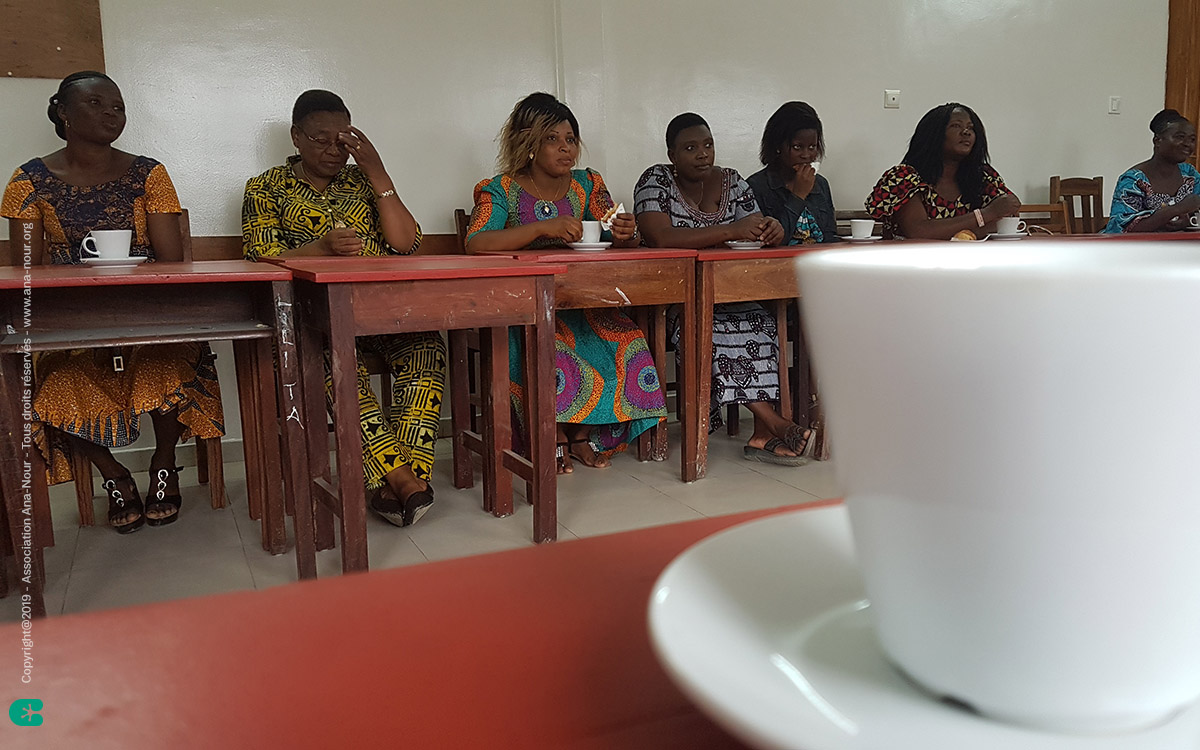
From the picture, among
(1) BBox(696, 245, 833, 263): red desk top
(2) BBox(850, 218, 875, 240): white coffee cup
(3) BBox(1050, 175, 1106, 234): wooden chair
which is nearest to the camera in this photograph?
(1) BBox(696, 245, 833, 263): red desk top

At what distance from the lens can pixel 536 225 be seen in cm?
271

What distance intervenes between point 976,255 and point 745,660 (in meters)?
0.14

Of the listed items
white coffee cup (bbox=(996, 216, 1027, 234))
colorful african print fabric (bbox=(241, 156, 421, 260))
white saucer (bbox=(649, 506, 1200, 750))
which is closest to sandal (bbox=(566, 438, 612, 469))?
colorful african print fabric (bbox=(241, 156, 421, 260))

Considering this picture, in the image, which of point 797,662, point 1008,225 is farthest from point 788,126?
point 797,662

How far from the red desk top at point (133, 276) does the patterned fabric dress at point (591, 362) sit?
3.34 feet

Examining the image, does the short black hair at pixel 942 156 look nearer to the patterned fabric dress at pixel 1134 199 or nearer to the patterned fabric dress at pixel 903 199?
the patterned fabric dress at pixel 903 199

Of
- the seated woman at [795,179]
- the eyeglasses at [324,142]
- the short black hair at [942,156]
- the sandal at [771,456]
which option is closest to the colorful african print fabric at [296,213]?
the eyeglasses at [324,142]

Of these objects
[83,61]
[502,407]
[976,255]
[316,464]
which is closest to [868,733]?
[976,255]

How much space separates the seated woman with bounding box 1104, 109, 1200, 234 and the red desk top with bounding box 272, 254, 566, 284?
118 inches

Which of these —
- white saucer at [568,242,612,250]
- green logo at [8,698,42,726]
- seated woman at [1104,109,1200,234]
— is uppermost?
seated woman at [1104,109,1200,234]

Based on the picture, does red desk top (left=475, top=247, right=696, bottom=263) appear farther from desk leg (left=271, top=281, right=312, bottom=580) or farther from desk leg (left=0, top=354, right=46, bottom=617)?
desk leg (left=0, top=354, right=46, bottom=617)

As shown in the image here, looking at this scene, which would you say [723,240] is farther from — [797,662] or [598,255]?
[797,662]

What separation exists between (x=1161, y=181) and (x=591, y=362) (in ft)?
9.78

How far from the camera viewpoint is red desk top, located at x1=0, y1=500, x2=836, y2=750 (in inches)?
8.0
